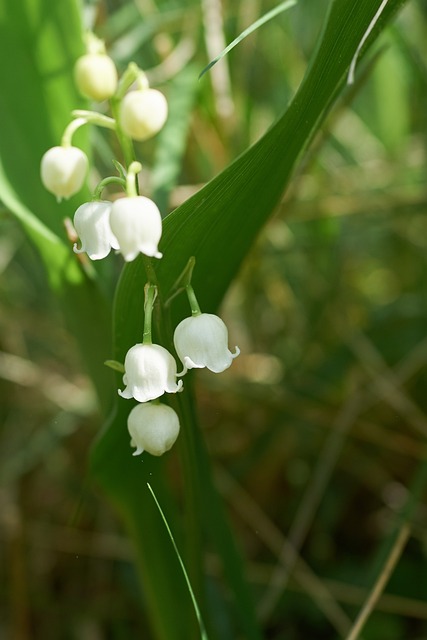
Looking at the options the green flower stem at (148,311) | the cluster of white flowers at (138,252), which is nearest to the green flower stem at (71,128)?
the cluster of white flowers at (138,252)

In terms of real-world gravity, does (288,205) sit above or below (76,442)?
above

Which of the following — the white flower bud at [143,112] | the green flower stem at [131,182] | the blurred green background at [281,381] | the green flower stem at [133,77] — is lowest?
the green flower stem at [131,182]

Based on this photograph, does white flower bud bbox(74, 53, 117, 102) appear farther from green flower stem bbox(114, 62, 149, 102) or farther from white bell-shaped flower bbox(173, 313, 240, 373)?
white bell-shaped flower bbox(173, 313, 240, 373)

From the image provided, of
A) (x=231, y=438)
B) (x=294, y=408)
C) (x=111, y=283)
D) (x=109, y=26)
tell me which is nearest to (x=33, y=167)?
(x=111, y=283)

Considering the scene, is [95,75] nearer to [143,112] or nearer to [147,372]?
[143,112]

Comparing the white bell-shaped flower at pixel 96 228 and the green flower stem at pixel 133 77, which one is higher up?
the green flower stem at pixel 133 77

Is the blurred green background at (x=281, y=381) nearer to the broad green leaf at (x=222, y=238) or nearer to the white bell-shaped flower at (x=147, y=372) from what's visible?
the broad green leaf at (x=222, y=238)

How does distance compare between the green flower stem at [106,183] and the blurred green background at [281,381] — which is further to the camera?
the blurred green background at [281,381]

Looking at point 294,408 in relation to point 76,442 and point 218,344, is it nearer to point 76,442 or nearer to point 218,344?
point 76,442
